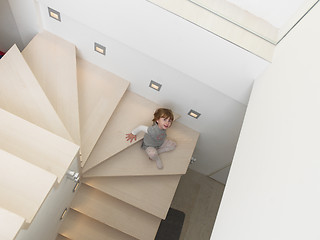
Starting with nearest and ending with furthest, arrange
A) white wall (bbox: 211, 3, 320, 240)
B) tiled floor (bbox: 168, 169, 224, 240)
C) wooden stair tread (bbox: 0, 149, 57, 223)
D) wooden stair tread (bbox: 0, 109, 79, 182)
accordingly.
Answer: white wall (bbox: 211, 3, 320, 240), wooden stair tread (bbox: 0, 149, 57, 223), wooden stair tread (bbox: 0, 109, 79, 182), tiled floor (bbox: 168, 169, 224, 240)

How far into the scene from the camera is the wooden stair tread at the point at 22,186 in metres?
1.94

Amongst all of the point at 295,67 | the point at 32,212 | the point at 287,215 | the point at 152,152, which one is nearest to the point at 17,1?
the point at 152,152

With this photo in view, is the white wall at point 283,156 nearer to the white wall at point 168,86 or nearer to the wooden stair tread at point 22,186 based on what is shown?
the white wall at point 168,86

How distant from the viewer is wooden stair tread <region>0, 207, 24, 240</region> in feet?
5.57

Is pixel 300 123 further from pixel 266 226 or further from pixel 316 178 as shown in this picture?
pixel 266 226

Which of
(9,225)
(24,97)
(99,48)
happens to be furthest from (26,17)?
(9,225)

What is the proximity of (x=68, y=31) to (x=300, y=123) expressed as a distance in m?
2.88

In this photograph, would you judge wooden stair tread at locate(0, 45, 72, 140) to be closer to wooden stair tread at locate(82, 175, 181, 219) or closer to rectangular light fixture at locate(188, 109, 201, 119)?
wooden stair tread at locate(82, 175, 181, 219)

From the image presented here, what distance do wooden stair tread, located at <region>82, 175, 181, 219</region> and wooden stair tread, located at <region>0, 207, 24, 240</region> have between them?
178cm

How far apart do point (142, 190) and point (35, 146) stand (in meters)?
1.69

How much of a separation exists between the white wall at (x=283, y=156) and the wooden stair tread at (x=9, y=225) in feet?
3.79

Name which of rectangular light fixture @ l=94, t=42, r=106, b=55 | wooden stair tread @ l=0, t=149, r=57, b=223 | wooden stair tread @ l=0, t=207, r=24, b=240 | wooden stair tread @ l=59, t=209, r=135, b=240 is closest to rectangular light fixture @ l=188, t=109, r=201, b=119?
rectangular light fixture @ l=94, t=42, r=106, b=55

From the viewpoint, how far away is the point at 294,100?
174 centimetres

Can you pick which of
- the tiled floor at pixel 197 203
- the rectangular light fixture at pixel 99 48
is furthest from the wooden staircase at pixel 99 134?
the tiled floor at pixel 197 203
